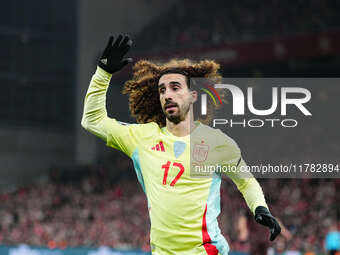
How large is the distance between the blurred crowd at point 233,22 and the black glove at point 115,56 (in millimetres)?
18376

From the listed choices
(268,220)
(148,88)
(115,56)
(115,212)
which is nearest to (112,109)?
(115,212)

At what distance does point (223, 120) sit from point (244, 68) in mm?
20479

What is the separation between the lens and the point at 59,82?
111 feet

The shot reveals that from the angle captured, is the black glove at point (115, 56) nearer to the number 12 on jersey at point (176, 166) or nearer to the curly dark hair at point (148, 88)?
the curly dark hair at point (148, 88)

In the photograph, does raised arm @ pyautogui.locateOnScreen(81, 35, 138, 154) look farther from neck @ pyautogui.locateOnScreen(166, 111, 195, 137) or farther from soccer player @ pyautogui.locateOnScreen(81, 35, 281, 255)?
neck @ pyautogui.locateOnScreen(166, 111, 195, 137)

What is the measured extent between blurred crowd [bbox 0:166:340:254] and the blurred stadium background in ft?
0.17

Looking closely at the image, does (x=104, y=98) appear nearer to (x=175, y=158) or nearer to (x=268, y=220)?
(x=175, y=158)

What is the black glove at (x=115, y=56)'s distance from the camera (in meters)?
5.28

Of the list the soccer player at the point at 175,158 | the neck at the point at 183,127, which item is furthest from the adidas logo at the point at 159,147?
the neck at the point at 183,127

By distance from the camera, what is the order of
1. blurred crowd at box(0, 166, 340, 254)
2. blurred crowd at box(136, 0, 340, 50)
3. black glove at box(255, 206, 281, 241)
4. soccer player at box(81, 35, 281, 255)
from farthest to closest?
blurred crowd at box(136, 0, 340, 50)
blurred crowd at box(0, 166, 340, 254)
soccer player at box(81, 35, 281, 255)
black glove at box(255, 206, 281, 241)

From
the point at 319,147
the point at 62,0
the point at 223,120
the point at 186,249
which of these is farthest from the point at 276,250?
the point at 62,0

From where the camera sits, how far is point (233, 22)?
26.6 m

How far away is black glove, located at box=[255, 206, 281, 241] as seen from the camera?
5.05 metres

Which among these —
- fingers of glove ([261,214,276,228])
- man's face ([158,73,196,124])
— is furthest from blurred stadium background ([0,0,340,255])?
fingers of glove ([261,214,276,228])
